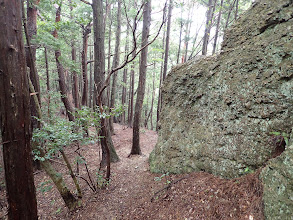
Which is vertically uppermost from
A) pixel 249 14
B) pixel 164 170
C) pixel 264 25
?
pixel 249 14

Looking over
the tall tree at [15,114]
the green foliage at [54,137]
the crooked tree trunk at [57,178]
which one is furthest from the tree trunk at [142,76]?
the tall tree at [15,114]

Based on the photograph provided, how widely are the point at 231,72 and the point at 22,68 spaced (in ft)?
14.4

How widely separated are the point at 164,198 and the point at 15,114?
347cm

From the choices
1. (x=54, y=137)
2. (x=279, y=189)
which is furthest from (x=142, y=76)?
(x=279, y=189)

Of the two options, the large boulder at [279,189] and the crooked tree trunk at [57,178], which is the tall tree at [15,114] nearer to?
the crooked tree trunk at [57,178]

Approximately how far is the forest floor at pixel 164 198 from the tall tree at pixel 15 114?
990mm

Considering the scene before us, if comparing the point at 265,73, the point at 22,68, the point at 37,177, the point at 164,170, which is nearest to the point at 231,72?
the point at 265,73

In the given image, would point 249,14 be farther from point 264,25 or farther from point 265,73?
point 265,73

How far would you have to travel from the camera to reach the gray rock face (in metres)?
2.94

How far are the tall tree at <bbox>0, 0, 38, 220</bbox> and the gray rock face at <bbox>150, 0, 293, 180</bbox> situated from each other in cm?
351

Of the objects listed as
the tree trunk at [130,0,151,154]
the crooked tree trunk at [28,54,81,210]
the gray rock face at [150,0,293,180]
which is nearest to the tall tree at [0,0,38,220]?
the crooked tree trunk at [28,54,81,210]

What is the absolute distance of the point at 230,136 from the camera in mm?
3451

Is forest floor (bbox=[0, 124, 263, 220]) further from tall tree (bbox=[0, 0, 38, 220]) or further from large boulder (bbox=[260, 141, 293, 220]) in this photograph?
tall tree (bbox=[0, 0, 38, 220])

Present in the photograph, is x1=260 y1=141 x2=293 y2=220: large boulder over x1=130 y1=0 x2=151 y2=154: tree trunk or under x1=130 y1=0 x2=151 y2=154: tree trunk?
under
